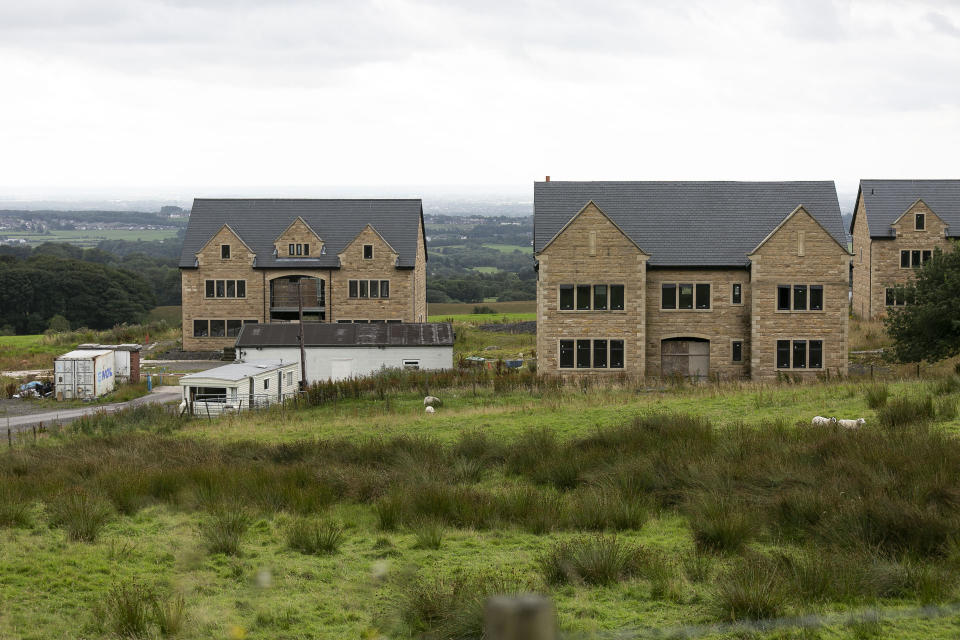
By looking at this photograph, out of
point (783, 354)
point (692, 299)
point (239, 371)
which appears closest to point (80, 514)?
point (239, 371)

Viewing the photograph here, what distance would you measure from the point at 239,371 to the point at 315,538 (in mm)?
25635

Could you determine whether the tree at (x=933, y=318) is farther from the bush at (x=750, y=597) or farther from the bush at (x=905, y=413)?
the bush at (x=750, y=597)

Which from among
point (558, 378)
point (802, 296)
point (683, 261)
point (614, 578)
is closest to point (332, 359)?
point (558, 378)

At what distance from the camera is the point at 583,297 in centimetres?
4184

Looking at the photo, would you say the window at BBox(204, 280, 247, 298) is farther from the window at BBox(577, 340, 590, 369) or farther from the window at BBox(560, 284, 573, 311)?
the window at BBox(577, 340, 590, 369)

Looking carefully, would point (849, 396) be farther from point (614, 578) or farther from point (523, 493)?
point (614, 578)

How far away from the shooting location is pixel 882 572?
10.5m

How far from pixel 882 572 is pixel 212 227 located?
53506 mm

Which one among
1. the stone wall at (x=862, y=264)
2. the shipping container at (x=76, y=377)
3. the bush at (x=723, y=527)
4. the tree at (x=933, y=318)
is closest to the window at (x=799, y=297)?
the tree at (x=933, y=318)

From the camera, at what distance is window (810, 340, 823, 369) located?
4200 centimetres

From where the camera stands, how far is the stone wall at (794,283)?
41656mm

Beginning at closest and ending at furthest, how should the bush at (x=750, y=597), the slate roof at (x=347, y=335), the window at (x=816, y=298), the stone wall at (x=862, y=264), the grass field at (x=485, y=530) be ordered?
the bush at (x=750, y=597) < the grass field at (x=485, y=530) < the window at (x=816, y=298) < the slate roof at (x=347, y=335) < the stone wall at (x=862, y=264)

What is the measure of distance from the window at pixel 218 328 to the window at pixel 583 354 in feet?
83.1

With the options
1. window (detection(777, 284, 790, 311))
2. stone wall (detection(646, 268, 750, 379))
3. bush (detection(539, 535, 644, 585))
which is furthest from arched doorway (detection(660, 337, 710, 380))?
bush (detection(539, 535, 644, 585))
